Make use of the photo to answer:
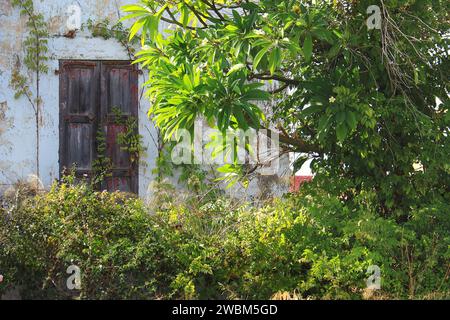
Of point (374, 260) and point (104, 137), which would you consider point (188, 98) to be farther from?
point (104, 137)

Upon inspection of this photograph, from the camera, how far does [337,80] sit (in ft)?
23.4

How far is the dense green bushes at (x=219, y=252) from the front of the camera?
21.0 feet

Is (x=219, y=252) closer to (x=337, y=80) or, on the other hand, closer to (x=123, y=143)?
(x=337, y=80)

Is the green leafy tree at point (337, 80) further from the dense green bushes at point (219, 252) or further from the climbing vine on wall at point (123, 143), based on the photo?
the climbing vine on wall at point (123, 143)

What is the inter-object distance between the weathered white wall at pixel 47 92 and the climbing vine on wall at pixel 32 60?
6cm

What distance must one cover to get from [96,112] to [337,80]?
402cm

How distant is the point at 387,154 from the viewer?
24.0 ft

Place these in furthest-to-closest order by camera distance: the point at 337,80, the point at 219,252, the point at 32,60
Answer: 1. the point at 32,60
2. the point at 337,80
3. the point at 219,252

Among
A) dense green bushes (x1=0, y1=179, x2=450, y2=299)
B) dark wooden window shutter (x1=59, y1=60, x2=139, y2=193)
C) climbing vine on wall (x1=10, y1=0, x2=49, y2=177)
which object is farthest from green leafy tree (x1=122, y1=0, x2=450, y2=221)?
climbing vine on wall (x1=10, y1=0, x2=49, y2=177)

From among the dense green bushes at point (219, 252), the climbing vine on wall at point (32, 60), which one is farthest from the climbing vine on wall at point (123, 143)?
the dense green bushes at point (219, 252)

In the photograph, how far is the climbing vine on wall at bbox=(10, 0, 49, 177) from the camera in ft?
32.8

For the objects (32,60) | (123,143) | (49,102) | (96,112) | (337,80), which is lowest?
(123,143)

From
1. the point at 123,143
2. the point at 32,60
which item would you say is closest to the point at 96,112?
the point at 123,143
